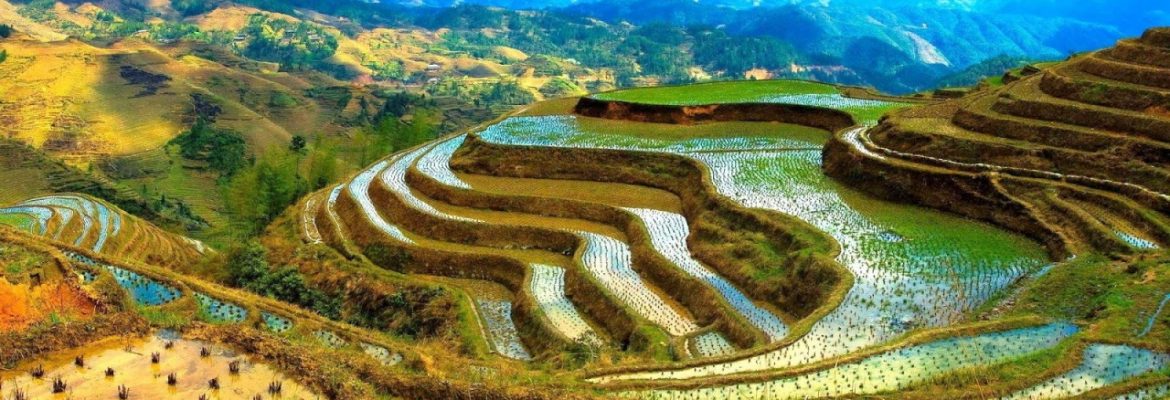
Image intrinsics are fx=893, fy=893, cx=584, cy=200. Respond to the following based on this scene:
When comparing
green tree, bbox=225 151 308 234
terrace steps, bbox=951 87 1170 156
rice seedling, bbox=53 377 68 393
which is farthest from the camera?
Answer: green tree, bbox=225 151 308 234

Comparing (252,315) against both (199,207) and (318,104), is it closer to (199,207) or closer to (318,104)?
(199,207)

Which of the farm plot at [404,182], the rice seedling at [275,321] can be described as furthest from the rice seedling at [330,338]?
the farm plot at [404,182]

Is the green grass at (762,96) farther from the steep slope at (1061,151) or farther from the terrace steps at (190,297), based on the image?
the terrace steps at (190,297)

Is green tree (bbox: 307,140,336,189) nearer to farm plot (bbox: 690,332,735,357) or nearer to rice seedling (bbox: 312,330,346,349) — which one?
rice seedling (bbox: 312,330,346,349)

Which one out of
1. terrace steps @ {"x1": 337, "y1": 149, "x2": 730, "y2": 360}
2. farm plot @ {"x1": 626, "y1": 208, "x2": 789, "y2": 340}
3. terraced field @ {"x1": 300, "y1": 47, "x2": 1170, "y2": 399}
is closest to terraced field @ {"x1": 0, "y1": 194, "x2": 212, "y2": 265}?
terraced field @ {"x1": 300, "y1": 47, "x2": 1170, "y2": 399}

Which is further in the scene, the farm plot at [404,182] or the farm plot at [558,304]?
the farm plot at [404,182]

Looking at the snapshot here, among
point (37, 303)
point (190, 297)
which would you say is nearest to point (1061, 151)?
point (190, 297)

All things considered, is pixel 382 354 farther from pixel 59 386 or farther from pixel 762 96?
pixel 762 96
